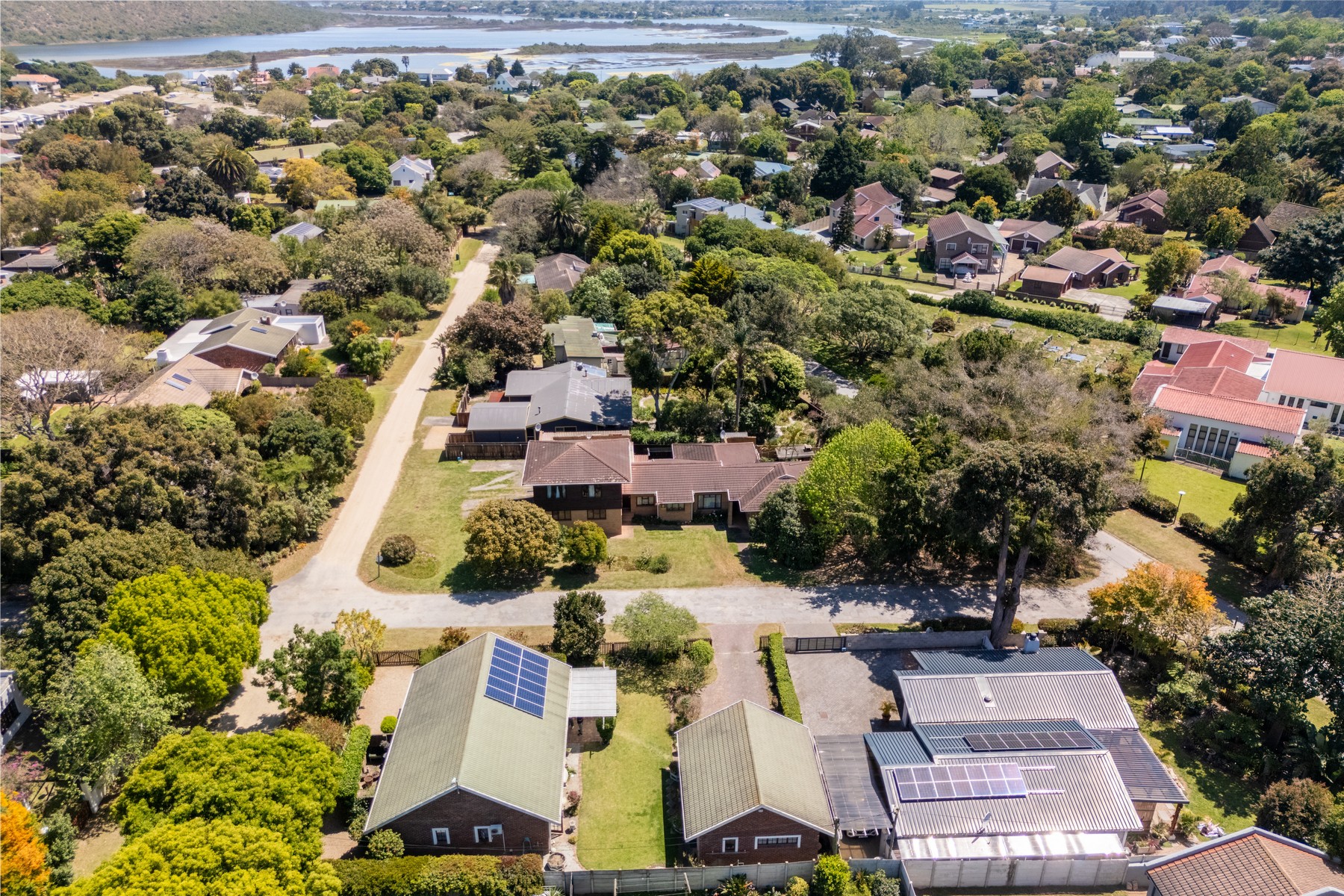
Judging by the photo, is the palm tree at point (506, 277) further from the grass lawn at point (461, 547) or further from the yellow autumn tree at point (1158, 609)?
the yellow autumn tree at point (1158, 609)

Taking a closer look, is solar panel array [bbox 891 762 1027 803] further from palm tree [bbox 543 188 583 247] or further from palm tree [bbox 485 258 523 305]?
palm tree [bbox 543 188 583 247]

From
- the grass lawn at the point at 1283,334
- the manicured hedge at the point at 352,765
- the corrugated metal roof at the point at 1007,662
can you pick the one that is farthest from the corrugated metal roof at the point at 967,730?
the grass lawn at the point at 1283,334

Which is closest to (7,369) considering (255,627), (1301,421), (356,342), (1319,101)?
(356,342)

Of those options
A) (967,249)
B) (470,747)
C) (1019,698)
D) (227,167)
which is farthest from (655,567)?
(227,167)

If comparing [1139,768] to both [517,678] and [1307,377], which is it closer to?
[517,678]

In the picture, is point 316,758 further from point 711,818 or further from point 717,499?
point 717,499
